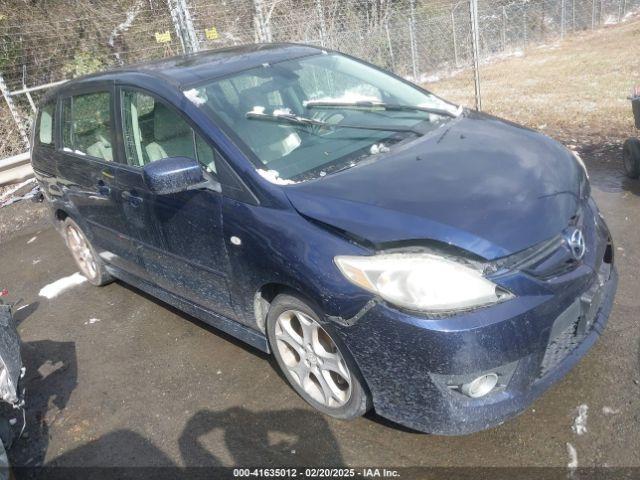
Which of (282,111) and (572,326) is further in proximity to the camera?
(282,111)

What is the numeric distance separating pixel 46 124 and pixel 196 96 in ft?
7.81

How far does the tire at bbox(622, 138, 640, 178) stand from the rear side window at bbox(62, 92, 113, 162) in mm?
4589

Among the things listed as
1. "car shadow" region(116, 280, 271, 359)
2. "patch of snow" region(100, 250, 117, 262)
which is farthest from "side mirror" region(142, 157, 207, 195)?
"patch of snow" region(100, 250, 117, 262)

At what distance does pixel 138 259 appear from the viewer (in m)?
3.95

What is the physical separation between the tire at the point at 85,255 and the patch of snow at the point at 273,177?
8.07ft

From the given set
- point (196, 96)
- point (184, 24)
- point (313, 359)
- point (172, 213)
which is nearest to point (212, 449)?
point (313, 359)

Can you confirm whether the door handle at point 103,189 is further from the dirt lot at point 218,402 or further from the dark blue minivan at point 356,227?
the dirt lot at point 218,402

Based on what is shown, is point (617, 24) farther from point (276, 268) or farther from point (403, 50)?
point (276, 268)

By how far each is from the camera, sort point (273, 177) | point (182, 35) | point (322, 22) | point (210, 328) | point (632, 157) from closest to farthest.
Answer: point (273, 177) → point (210, 328) → point (632, 157) → point (182, 35) → point (322, 22)

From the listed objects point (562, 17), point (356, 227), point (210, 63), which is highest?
point (210, 63)

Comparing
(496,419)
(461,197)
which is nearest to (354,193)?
(461,197)

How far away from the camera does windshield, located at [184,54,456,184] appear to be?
2973mm

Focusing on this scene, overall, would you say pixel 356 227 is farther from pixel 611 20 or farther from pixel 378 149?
pixel 611 20

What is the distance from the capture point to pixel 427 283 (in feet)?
7.42
